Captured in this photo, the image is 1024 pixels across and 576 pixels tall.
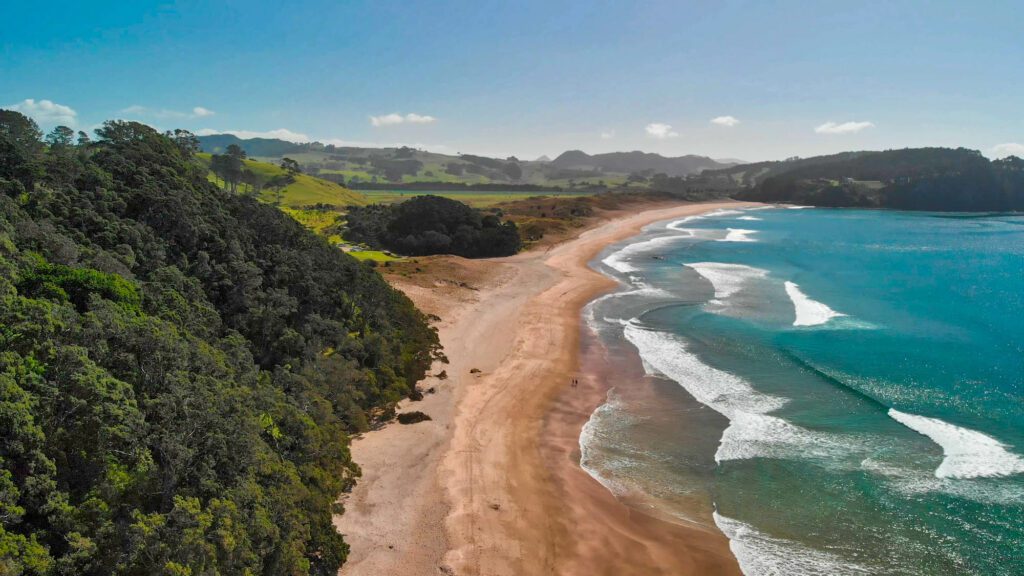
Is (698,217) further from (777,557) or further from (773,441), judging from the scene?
(777,557)

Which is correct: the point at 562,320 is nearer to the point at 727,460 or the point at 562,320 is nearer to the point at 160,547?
the point at 727,460

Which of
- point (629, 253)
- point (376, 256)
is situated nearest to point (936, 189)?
point (629, 253)

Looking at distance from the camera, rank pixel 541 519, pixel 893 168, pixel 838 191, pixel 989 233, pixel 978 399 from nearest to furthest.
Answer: pixel 541 519 < pixel 978 399 < pixel 989 233 < pixel 838 191 < pixel 893 168

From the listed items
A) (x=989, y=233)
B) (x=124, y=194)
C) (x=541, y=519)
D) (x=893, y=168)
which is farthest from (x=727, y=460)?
(x=893, y=168)

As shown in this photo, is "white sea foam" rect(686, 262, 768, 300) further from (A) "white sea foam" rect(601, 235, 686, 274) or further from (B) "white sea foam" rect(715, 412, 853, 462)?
(B) "white sea foam" rect(715, 412, 853, 462)

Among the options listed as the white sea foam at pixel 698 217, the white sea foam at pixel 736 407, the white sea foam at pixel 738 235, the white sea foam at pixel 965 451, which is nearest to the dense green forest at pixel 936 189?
the white sea foam at pixel 698 217

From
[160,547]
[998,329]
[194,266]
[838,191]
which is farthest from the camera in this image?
[838,191]
